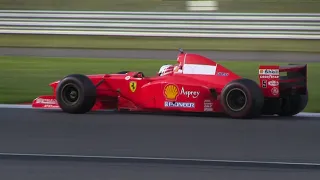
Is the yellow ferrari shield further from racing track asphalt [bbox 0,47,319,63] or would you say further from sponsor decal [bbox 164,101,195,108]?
racing track asphalt [bbox 0,47,319,63]

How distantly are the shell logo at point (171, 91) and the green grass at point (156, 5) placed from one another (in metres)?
15.0

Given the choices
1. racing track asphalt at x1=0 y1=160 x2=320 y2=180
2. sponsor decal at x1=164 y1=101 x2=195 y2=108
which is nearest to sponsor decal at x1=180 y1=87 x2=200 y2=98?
sponsor decal at x1=164 y1=101 x2=195 y2=108

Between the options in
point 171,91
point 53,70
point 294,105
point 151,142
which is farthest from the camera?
point 53,70

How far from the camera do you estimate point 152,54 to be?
17922 mm

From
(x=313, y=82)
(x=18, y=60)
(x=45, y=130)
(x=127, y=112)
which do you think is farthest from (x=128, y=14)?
(x=45, y=130)

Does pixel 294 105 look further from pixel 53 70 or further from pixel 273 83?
pixel 53 70

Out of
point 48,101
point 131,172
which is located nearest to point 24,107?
point 48,101

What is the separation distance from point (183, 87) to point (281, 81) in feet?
3.85

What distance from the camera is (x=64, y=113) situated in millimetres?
9711

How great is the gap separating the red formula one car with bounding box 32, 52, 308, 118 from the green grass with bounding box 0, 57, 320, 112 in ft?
3.38

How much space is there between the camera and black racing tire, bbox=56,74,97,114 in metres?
9.50

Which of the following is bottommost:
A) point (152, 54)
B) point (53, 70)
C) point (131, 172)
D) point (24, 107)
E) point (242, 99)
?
point (131, 172)

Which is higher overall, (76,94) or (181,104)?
(76,94)

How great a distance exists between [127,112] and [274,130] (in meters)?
2.22
